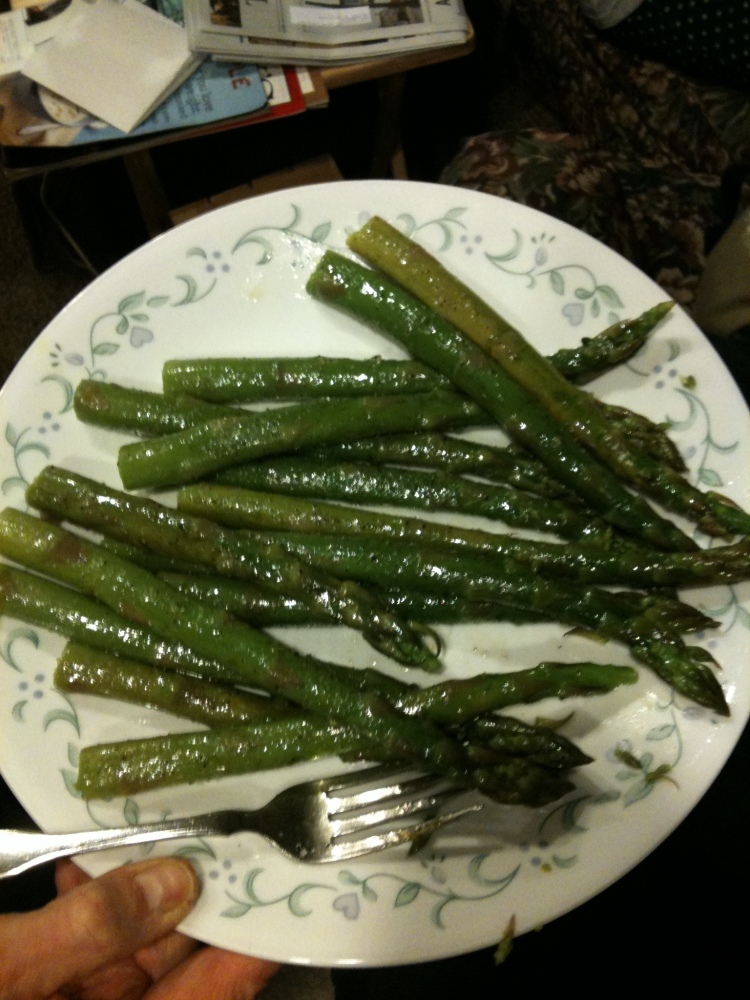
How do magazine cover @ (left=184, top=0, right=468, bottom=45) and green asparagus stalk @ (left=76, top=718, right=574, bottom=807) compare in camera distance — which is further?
magazine cover @ (left=184, top=0, right=468, bottom=45)

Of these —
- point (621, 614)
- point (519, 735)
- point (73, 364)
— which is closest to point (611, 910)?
point (519, 735)

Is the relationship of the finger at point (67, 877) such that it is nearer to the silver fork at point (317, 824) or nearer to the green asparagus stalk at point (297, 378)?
the silver fork at point (317, 824)

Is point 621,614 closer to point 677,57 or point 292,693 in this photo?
point 292,693

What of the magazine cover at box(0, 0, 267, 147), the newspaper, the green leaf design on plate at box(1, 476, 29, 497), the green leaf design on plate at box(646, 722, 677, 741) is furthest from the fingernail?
the newspaper

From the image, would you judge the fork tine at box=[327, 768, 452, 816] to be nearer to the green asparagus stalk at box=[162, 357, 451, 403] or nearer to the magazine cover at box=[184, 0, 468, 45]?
the green asparagus stalk at box=[162, 357, 451, 403]

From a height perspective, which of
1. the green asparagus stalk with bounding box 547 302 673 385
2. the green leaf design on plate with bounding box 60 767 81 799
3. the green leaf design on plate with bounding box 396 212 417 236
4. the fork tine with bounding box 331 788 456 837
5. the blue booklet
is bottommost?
the fork tine with bounding box 331 788 456 837

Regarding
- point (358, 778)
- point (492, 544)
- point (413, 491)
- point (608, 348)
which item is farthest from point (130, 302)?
point (358, 778)

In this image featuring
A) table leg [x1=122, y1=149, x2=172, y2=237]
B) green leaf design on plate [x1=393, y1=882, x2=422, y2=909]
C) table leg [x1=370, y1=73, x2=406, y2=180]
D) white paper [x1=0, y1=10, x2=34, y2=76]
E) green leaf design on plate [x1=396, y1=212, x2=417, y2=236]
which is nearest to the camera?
green leaf design on plate [x1=393, y1=882, x2=422, y2=909]
